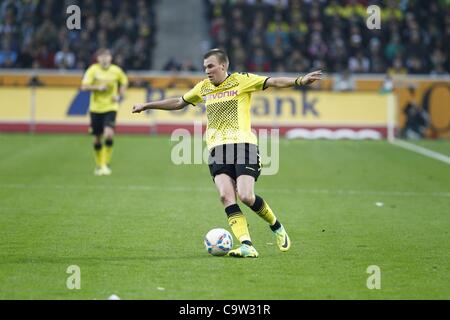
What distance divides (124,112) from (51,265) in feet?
63.7

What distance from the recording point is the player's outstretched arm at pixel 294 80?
9406mm

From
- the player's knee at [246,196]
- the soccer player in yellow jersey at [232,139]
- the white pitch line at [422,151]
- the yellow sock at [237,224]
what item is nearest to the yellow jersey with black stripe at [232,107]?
the soccer player in yellow jersey at [232,139]

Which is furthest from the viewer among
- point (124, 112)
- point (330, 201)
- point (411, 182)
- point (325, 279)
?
point (124, 112)

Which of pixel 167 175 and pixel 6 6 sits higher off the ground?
pixel 6 6

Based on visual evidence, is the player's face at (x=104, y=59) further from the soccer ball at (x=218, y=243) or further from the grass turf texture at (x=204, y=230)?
the soccer ball at (x=218, y=243)

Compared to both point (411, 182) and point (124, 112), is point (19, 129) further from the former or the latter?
point (411, 182)

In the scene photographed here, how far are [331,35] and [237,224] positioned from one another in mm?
24708

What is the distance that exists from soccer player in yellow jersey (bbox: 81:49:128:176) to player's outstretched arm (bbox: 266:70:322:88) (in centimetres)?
929

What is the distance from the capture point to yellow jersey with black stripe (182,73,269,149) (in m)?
10.2

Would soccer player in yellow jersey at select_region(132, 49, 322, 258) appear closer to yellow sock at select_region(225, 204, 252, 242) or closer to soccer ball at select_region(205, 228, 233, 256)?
yellow sock at select_region(225, 204, 252, 242)

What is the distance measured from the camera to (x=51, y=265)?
30.3ft

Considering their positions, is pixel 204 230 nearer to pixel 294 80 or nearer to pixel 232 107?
pixel 232 107
